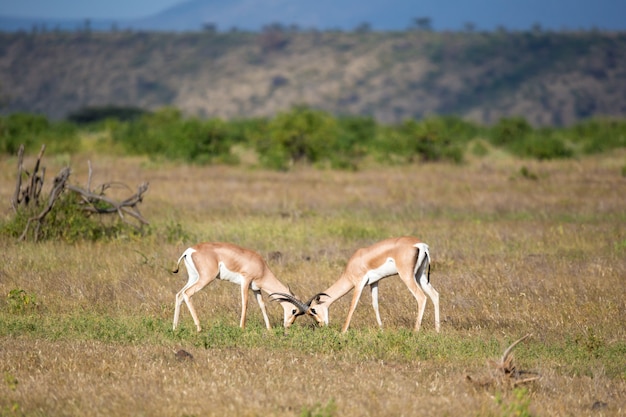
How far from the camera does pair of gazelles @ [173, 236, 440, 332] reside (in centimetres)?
982

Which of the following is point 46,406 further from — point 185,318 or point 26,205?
point 26,205

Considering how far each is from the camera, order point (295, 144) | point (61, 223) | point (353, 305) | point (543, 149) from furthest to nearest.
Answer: point (543, 149), point (295, 144), point (61, 223), point (353, 305)

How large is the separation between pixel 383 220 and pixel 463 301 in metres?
7.24

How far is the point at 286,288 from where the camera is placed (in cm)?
1015

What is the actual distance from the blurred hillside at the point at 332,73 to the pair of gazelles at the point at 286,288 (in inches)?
3495

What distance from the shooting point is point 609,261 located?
44.4 feet

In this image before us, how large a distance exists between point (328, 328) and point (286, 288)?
0.81m

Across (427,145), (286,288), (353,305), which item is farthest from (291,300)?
(427,145)

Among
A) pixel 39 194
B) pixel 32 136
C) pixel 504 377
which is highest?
pixel 32 136

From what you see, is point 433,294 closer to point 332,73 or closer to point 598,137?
point 598,137

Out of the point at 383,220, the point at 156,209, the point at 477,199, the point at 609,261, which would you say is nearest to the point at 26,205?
the point at 156,209

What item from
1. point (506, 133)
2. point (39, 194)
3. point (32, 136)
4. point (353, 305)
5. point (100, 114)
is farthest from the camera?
point (100, 114)

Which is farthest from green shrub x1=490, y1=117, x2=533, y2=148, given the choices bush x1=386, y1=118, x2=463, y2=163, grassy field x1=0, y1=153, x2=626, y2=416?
grassy field x1=0, y1=153, x2=626, y2=416

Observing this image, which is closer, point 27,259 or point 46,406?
point 46,406
